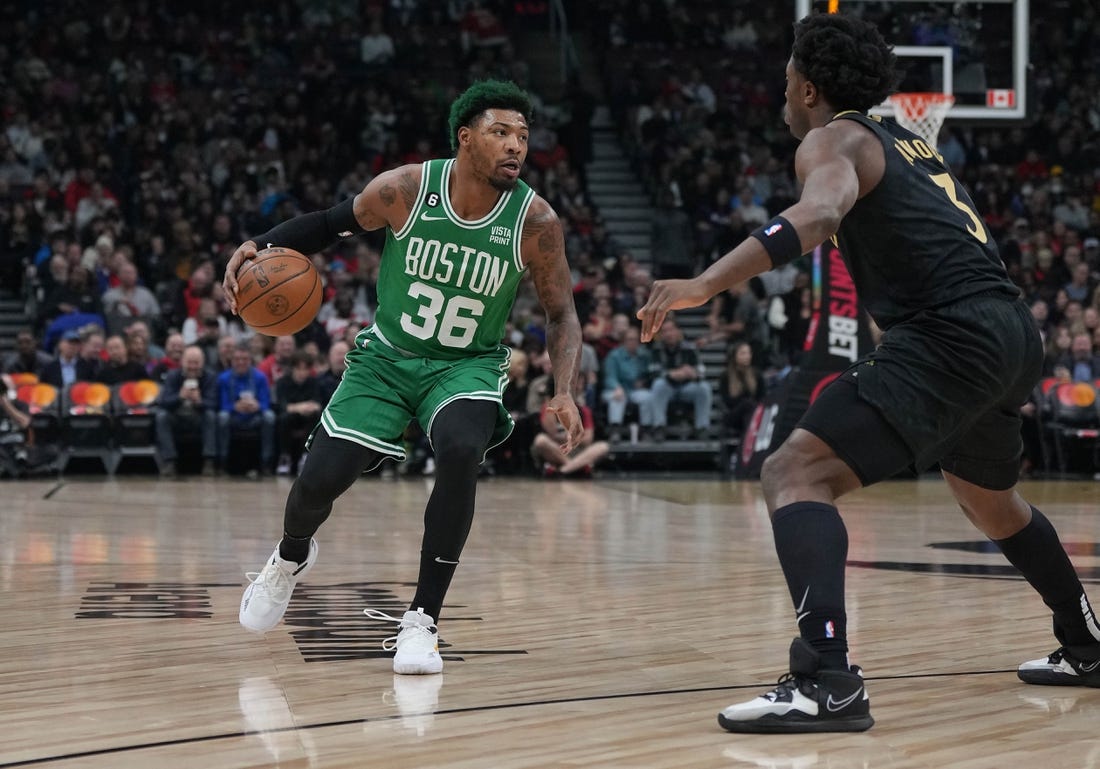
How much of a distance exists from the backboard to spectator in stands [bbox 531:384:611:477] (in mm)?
4336

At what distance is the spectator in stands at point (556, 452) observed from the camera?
15.0 metres

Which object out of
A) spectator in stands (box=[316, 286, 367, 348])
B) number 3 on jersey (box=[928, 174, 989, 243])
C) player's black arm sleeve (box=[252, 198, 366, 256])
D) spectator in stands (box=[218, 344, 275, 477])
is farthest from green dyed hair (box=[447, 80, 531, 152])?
spectator in stands (box=[316, 286, 367, 348])

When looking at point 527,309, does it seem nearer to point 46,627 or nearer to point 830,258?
point 830,258

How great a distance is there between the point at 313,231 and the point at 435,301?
531mm

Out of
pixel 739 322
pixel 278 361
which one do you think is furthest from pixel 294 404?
pixel 739 322

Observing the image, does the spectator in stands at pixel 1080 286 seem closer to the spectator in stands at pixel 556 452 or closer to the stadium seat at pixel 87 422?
the spectator in stands at pixel 556 452

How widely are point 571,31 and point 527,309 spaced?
8903 millimetres

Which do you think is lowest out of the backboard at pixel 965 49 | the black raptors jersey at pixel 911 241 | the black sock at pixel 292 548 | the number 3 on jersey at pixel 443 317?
the black sock at pixel 292 548

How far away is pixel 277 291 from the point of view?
5379 millimetres

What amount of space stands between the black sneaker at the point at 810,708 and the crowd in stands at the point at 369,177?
11.1 m

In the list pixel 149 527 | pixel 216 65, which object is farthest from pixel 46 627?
pixel 216 65

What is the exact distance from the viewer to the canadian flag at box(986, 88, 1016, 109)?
44.2ft

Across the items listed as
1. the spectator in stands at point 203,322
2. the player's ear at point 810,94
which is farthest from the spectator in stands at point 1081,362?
the player's ear at point 810,94

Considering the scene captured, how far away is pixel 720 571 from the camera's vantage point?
289 inches
